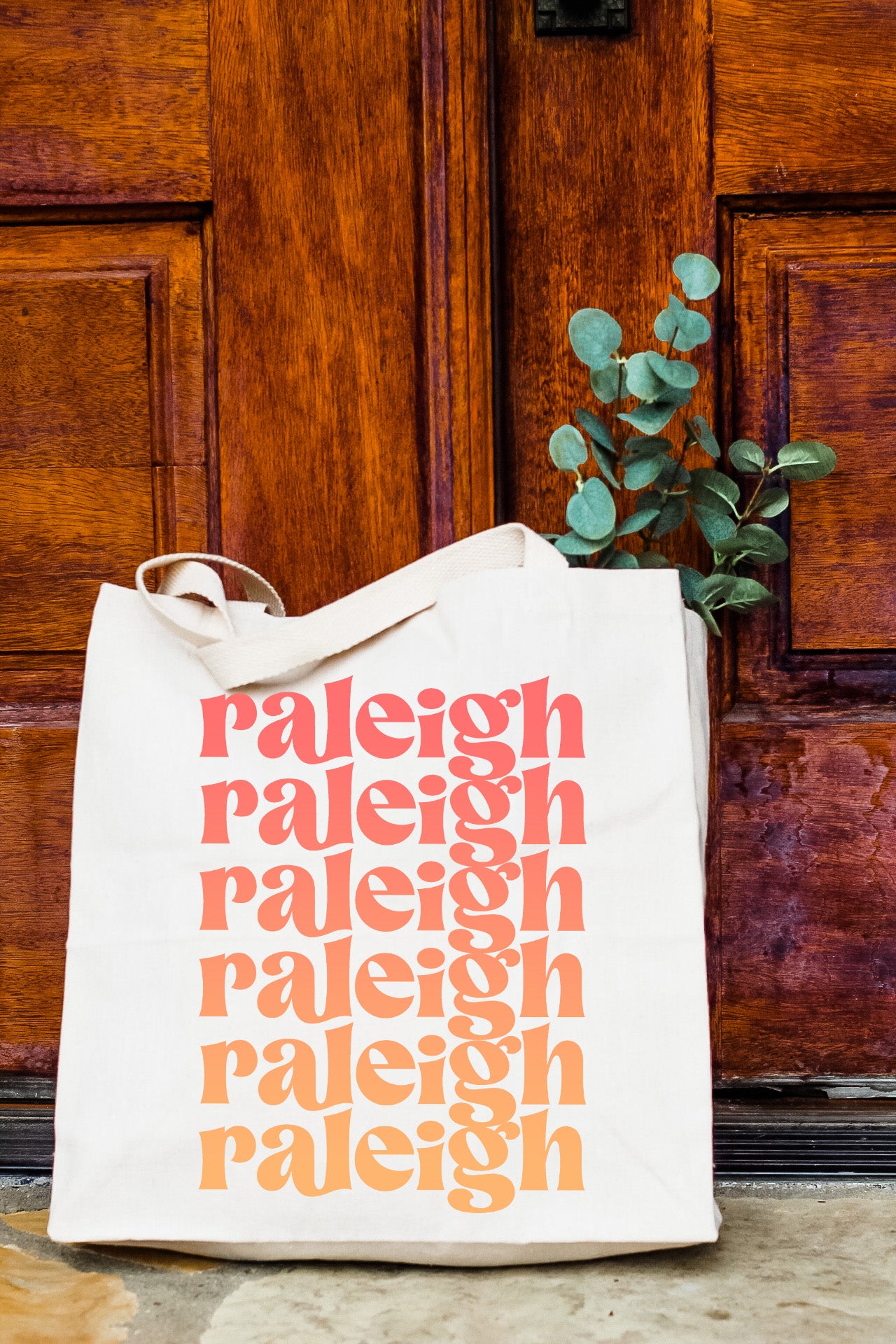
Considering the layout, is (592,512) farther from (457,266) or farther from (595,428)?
(457,266)

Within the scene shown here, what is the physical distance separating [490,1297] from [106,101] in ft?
2.74

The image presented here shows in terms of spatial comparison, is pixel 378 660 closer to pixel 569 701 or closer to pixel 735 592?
pixel 569 701

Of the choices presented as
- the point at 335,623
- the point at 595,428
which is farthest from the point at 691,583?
the point at 335,623

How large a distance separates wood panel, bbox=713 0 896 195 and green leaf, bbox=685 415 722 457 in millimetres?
192

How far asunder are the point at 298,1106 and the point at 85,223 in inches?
25.3

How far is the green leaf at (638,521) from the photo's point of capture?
69cm

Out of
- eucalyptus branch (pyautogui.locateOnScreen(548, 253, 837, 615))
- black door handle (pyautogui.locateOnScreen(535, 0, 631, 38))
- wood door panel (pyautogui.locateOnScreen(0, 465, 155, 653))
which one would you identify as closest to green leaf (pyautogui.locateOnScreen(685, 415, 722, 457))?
eucalyptus branch (pyautogui.locateOnScreen(548, 253, 837, 615))

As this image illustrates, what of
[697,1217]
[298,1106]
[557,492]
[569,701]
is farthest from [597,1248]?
[557,492]

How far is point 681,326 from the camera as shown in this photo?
26.7 inches

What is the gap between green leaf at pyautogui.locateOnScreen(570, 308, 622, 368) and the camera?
2.26 ft

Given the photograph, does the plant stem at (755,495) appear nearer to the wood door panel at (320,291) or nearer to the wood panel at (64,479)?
the wood door panel at (320,291)

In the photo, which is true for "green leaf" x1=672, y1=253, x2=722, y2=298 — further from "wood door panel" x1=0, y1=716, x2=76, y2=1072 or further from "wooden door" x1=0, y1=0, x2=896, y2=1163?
"wood door panel" x1=0, y1=716, x2=76, y2=1072

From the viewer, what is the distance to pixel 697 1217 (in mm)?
583

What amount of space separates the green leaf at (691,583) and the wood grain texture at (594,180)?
0.18 feet
